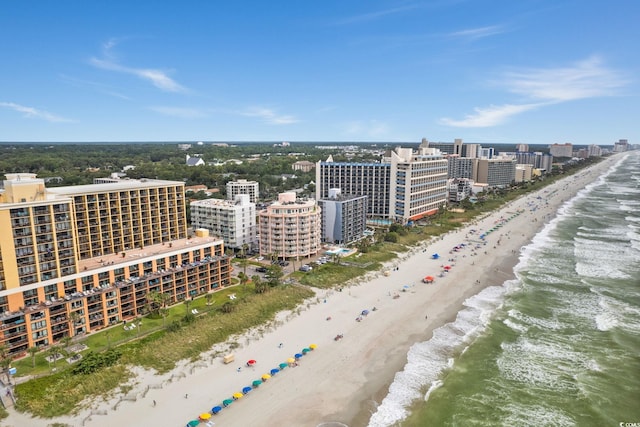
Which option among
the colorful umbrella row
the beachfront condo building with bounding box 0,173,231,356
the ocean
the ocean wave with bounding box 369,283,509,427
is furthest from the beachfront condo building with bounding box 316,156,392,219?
the colorful umbrella row

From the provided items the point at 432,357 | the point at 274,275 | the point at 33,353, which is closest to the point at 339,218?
the point at 274,275

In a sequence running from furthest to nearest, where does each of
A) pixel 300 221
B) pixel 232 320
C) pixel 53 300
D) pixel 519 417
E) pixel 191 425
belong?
pixel 300 221 → pixel 232 320 → pixel 53 300 → pixel 519 417 → pixel 191 425

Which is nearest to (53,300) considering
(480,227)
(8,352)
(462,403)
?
(8,352)

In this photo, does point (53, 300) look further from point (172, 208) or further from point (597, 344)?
point (597, 344)

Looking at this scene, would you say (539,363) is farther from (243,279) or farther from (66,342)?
(66,342)

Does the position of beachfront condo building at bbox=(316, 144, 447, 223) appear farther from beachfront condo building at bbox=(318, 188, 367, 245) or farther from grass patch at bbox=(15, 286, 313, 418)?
grass patch at bbox=(15, 286, 313, 418)

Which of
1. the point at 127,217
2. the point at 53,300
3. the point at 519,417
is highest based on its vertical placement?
the point at 127,217
